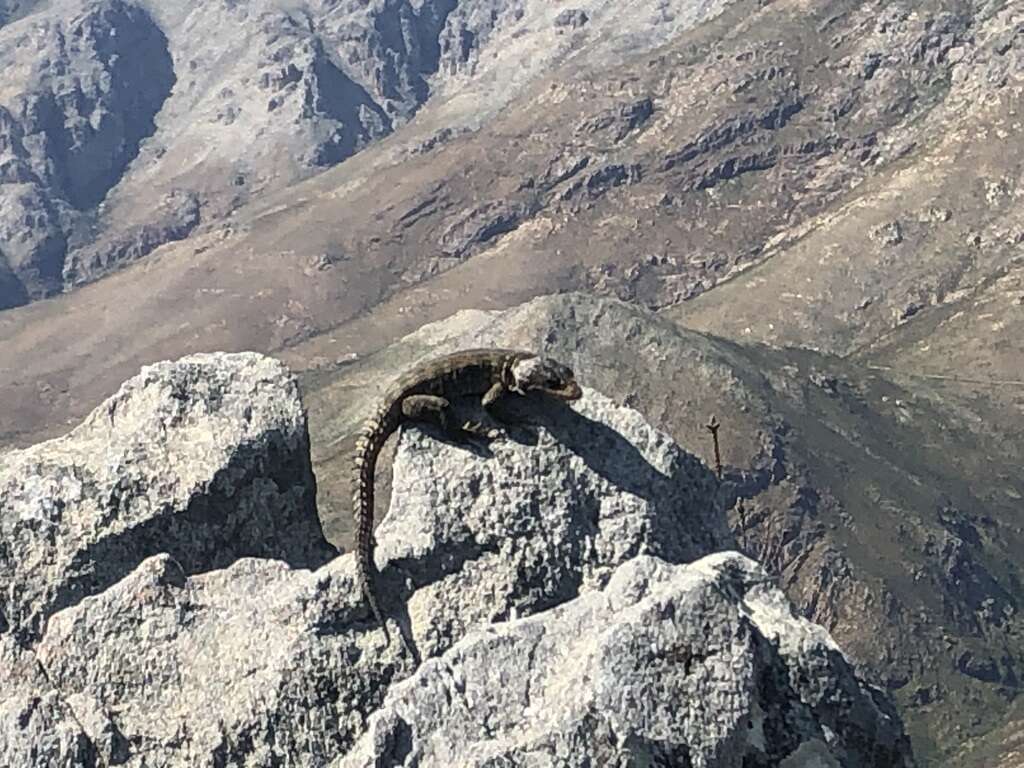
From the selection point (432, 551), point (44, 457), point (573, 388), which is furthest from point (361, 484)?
point (44, 457)

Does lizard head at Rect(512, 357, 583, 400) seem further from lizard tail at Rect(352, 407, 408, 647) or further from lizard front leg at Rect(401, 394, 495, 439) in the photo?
lizard tail at Rect(352, 407, 408, 647)

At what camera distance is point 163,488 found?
21.5 m

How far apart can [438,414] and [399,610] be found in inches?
118

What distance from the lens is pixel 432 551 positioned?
2081 centimetres

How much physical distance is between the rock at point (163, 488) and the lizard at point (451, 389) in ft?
4.81

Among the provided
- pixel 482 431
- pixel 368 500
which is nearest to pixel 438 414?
pixel 482 431

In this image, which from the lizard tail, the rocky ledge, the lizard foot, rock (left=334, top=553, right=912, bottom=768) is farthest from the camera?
the lizard foot

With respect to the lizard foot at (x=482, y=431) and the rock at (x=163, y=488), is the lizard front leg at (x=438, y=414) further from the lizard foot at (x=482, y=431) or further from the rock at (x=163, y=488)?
the rock at (x=163, y=488)

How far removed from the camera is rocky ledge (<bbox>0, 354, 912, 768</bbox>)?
17.9m

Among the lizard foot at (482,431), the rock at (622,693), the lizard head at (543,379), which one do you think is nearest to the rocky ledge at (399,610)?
the rock at (622,693)

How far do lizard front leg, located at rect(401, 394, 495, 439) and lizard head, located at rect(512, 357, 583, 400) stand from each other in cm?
87

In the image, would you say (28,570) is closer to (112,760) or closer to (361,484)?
(112,760)

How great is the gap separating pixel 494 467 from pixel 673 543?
300cm

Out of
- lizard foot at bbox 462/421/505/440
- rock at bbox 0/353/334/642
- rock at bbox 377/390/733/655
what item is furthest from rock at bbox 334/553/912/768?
rock at bbox 0/353/334/642
